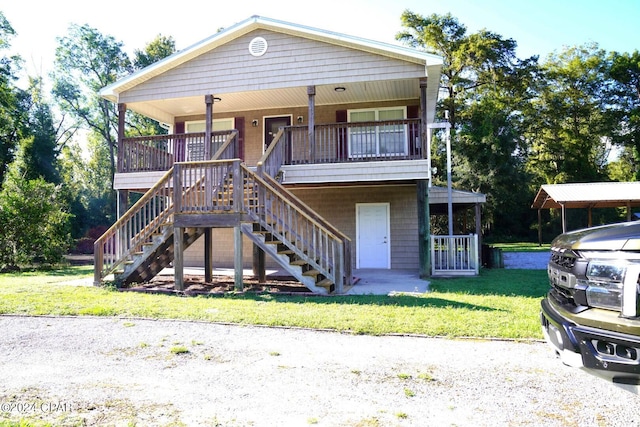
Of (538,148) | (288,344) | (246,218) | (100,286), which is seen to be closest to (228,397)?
(288,344)

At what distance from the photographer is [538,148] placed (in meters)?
34.8

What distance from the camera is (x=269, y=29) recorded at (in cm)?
1217

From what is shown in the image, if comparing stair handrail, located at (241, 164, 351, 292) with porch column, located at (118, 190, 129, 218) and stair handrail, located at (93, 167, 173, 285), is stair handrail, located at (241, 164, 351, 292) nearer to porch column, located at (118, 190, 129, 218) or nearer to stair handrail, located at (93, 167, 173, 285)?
stair handrail, located at (93, 167, 173, 285)

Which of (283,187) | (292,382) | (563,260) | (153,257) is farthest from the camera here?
(153,257)

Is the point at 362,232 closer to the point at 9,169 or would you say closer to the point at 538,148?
the point at 9,169

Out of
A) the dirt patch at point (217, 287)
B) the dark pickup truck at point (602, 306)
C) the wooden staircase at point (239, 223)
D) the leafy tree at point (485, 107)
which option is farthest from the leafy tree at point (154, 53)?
the dark pickup truck at point (602, 306)

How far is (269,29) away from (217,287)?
6.92m

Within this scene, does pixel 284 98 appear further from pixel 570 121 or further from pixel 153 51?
pixel 570 121

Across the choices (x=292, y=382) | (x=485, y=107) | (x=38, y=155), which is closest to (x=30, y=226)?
(x=38, y=155)

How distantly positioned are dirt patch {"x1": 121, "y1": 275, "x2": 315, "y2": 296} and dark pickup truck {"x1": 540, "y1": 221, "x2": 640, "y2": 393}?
5.87 meters

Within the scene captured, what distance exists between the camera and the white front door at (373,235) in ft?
46.2

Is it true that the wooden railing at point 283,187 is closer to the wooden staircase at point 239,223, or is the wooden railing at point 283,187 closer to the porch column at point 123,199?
the wooden staircase at point 239,223

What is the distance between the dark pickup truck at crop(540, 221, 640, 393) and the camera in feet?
8.38

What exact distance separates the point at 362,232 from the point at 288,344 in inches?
368
